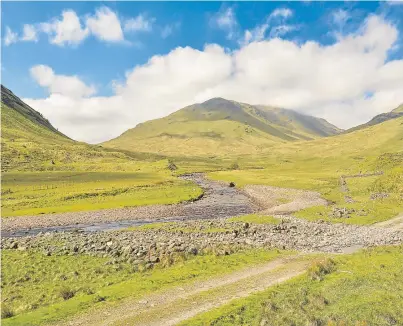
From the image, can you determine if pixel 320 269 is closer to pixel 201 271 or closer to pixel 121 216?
pixel 201 271

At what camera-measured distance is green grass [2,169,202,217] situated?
9600cm

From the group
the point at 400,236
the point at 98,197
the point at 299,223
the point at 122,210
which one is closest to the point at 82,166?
the point at 98,197

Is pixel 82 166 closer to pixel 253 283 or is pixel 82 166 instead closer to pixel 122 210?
pixel 122 210

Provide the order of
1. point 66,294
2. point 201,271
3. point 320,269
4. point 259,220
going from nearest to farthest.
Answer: point 66,294
point 320,269
point 201,271
point 259,220

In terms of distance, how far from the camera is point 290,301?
1027 inches

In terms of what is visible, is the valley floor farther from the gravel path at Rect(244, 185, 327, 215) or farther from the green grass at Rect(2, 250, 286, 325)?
the gravel path at Rect(244, 185, 327, 215)

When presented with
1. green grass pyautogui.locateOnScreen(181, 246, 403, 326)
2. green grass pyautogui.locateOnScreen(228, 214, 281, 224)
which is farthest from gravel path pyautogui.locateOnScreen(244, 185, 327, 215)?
green grass pyautogui.locateOnScreen(181, 246, 403, 326)

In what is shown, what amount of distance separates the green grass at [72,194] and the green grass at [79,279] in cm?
5195

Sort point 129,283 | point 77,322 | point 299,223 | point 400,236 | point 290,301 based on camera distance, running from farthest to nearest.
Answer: point 299,223, point 400,236, point 129,283, point 290,301, point 77,322

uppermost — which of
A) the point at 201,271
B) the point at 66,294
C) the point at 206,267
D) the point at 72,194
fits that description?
the point at 201,271

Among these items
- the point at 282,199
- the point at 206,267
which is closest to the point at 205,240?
the point at 206,267

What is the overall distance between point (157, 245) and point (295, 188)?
97.7 metres

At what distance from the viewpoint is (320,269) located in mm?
33125

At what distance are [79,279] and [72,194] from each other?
3084 inches
